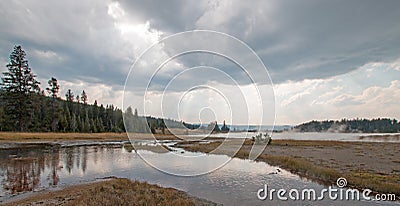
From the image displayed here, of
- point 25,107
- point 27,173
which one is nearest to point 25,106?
point 25,107

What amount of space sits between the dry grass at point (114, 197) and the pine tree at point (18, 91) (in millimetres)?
61114

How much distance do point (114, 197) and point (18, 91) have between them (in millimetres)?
66831

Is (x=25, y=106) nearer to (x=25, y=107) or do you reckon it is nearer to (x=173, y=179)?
(x=25, y=107)

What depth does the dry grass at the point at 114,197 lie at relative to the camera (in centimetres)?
1148

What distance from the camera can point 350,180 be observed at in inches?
672

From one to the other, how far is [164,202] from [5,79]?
70.4 meters

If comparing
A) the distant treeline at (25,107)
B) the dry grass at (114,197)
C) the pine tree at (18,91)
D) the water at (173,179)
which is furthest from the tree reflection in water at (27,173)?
the pine tree at (18,91)

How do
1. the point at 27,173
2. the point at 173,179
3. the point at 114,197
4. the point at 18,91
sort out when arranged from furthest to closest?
the point at 18,91 < the point at 27,173 < the point at 173,179 < the point at 114,197

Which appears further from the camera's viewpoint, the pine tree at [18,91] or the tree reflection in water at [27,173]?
the pine tree at [18,91]

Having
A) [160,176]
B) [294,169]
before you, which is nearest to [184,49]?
[160,176]

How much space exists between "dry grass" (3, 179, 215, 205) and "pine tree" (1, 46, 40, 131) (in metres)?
61.1

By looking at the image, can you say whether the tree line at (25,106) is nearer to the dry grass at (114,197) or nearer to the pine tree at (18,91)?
the pine tree at (18,91)

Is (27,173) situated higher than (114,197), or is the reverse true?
(114,197)

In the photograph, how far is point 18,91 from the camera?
62.3m
